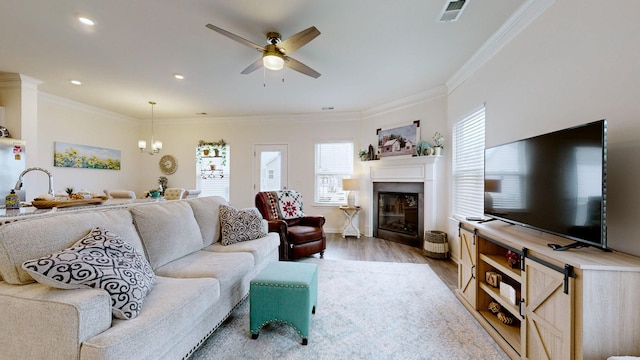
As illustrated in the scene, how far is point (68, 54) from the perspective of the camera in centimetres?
296

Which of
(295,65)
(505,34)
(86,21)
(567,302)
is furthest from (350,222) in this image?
(86,21)

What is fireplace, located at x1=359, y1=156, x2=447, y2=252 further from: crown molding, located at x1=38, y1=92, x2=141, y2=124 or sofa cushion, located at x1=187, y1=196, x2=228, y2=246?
crown molding, located at x1=38, y1=92, x2=141, y2=124

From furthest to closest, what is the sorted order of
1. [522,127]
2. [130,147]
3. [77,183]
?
1. [130,147]
2. [77,183]
3. [522,127]

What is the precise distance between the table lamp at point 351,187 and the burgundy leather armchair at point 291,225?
4.13 feet

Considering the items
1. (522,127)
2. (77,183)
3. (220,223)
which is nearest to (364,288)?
(220,223)

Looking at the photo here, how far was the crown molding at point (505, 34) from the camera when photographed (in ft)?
6.70

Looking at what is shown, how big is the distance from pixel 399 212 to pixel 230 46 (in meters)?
3.93

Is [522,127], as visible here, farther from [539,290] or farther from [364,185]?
[364,185]

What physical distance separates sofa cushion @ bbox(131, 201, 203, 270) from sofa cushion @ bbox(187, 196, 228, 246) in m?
0.14

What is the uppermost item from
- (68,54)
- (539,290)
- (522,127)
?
(68,54)

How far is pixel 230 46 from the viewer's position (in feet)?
9.14

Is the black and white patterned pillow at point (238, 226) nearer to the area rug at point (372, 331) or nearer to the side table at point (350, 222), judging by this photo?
the area rug at point (372, 331)

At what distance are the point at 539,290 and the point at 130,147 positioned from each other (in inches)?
299

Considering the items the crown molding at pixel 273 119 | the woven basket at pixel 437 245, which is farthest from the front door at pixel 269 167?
the woven basket at pixel 437 245
